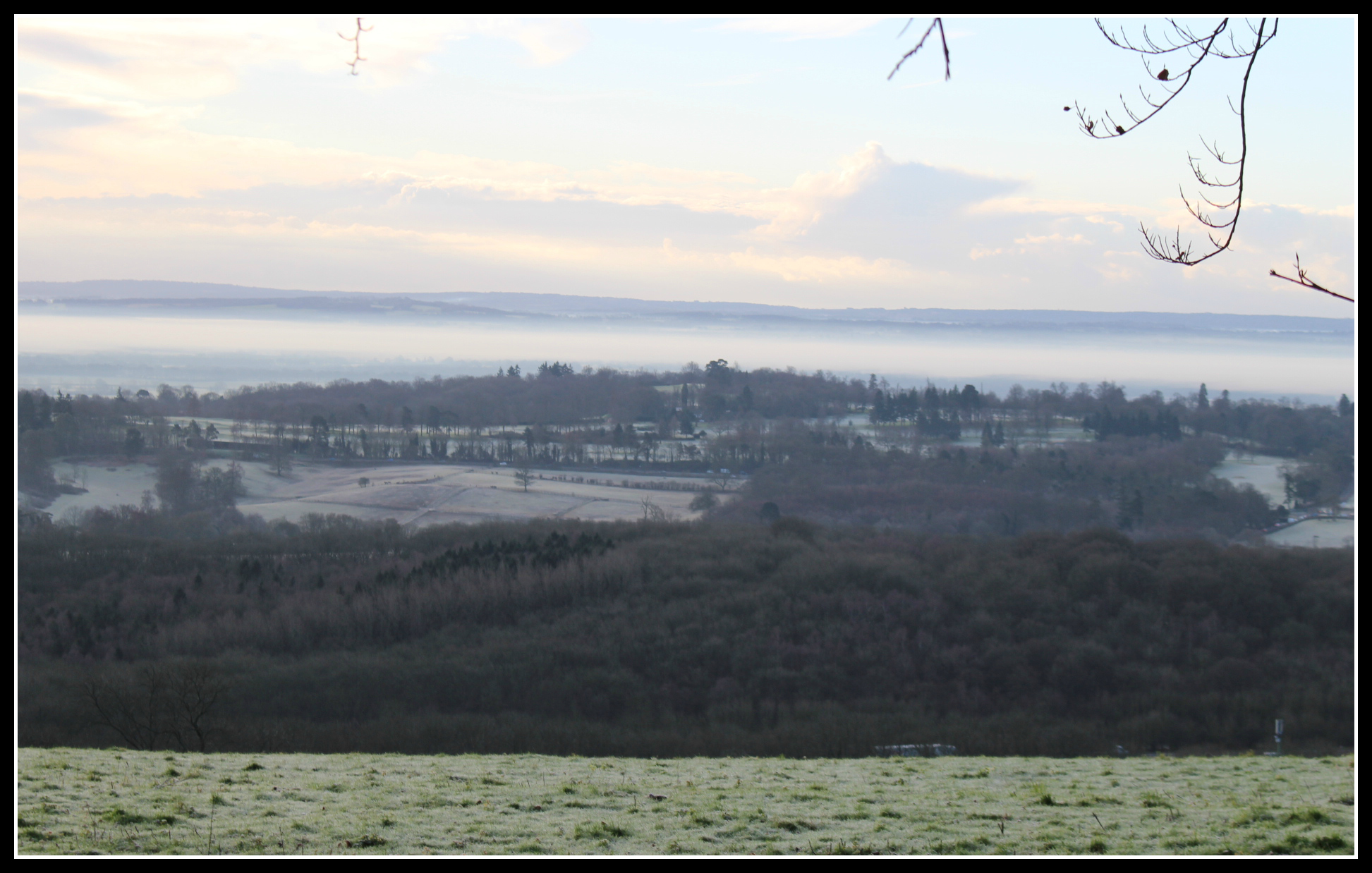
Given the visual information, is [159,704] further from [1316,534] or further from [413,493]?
[1316,534]

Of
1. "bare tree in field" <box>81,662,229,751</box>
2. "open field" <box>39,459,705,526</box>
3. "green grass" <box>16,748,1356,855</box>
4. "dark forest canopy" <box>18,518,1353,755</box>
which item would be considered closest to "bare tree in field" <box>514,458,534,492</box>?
"open field" <box>39,459,705,526</box>

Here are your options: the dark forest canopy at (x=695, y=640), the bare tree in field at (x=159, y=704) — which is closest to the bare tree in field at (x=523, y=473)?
the dark forest canopy at (x=695, y=640)

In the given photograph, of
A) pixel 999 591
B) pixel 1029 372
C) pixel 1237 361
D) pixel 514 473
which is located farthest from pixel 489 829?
pixel 1029 372

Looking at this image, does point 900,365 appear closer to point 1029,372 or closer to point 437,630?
point 1029,372

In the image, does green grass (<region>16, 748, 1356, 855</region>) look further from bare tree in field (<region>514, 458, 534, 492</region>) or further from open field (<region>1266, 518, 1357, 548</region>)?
bare tree in field (<region>514, 458, 534, 492</region>)

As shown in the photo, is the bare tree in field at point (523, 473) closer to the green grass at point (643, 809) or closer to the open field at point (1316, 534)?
the open field at point (1316, 534)

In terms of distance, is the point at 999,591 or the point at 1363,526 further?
the point at 999,591
